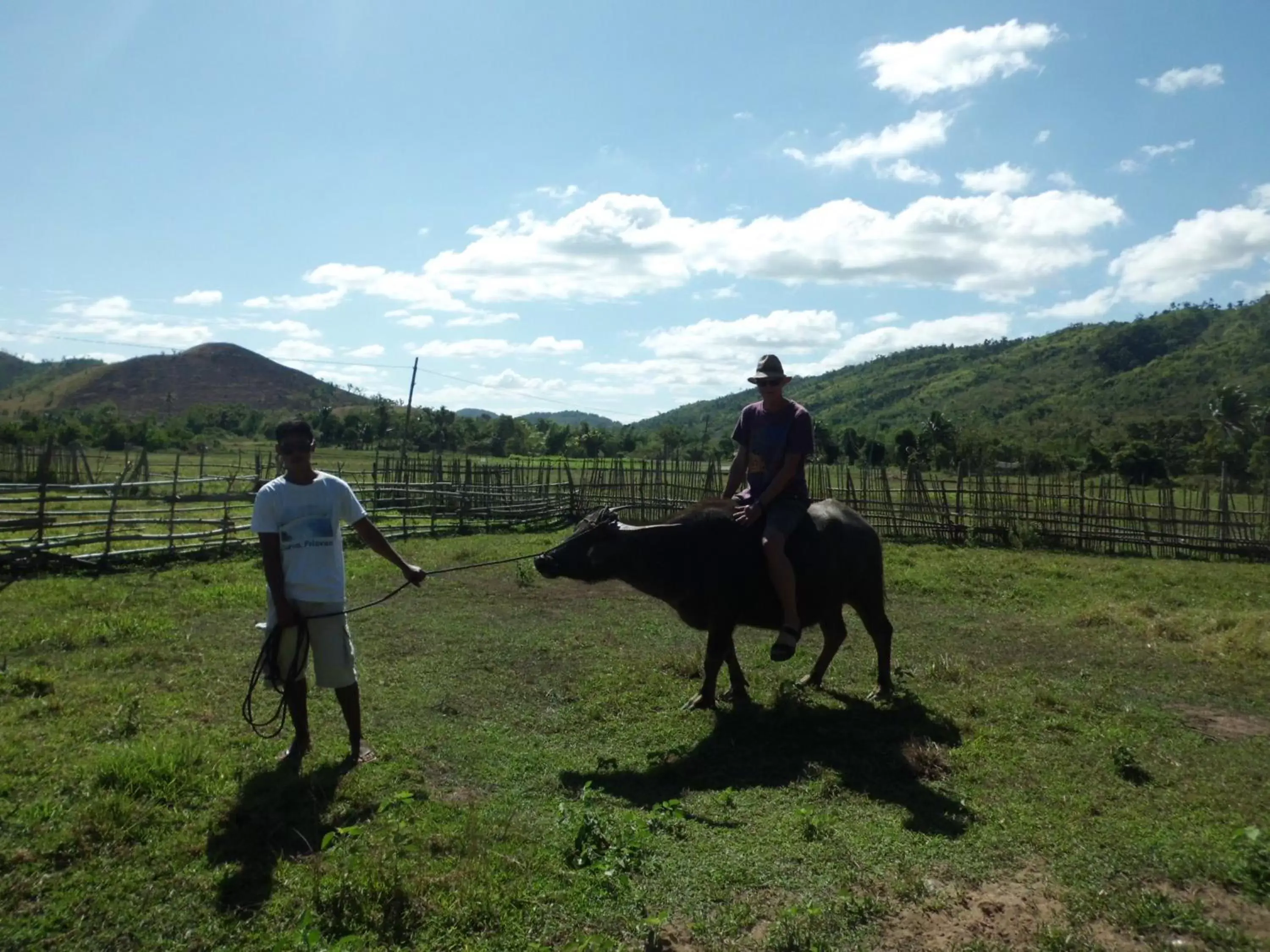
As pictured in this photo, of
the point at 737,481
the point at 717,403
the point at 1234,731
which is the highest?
the point at 717,403

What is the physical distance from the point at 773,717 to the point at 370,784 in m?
2.71

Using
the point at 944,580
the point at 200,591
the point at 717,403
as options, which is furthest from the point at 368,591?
the point at 717,403

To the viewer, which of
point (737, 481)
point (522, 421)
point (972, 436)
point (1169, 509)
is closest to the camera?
point (737, 481)

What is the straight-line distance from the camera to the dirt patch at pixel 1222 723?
5.88 meters

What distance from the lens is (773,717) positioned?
5910mm

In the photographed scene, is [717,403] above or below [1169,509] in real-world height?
above

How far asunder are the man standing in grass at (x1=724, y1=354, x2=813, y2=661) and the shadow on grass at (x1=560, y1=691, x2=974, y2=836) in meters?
0.51

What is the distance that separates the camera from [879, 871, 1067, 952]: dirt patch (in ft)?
10.2

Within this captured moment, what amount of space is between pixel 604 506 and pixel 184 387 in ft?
330

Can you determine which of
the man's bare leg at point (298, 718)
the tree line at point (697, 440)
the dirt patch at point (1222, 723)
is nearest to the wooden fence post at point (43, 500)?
the man's bare leg at point (298, 718)

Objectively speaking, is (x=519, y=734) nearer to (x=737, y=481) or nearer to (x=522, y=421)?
(x=737, y=481)

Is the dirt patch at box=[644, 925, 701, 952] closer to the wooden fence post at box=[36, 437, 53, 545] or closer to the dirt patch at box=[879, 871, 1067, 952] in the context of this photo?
the dirt patch at box=[879, 871, 1067, 952]

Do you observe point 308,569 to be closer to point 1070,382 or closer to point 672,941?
point 672,941

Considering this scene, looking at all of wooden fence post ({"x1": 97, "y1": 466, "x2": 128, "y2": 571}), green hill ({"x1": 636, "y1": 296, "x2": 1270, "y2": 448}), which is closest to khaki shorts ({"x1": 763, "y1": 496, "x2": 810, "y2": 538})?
wooden fence post ({"x1": 97, "y1": 466, "x2": 128, "y2": 571})
